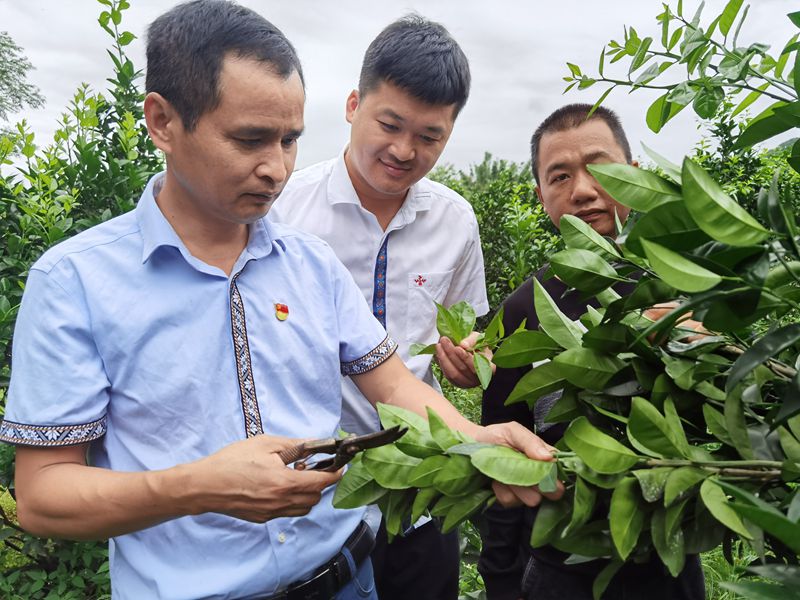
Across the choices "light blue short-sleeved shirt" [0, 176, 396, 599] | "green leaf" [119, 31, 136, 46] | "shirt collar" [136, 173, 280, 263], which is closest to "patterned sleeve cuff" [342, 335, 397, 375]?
"light blue short-sleeved shirt" [0, 176, 396, 599]

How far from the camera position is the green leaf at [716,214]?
2.38ft

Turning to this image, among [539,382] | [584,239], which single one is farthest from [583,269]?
[539,382]

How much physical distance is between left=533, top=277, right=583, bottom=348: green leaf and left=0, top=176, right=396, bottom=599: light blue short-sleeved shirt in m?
0.71

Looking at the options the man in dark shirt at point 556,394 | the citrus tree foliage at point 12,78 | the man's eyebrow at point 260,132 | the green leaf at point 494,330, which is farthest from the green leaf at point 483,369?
the citrus tree foliage at point 12,78

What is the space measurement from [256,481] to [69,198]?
83.8 inches

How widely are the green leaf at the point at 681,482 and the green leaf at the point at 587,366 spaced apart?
176 mm

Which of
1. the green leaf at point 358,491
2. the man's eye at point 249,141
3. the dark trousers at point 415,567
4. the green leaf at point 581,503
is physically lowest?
the dark trousers at point 415,567

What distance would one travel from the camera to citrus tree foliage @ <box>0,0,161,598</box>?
295cm

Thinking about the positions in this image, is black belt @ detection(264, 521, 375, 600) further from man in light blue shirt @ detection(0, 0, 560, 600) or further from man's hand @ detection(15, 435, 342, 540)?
man's hand @ detection(15, 435, 342, 540)

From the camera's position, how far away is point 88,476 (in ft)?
4.39

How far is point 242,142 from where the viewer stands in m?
1.49

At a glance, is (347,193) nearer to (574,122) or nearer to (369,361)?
(574,122)

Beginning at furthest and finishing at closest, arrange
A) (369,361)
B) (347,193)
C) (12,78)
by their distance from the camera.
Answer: (12,78) < (347,193) < (369,361)

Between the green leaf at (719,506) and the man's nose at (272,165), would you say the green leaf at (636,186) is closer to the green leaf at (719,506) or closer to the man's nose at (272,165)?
the green leaf at (719,506)
